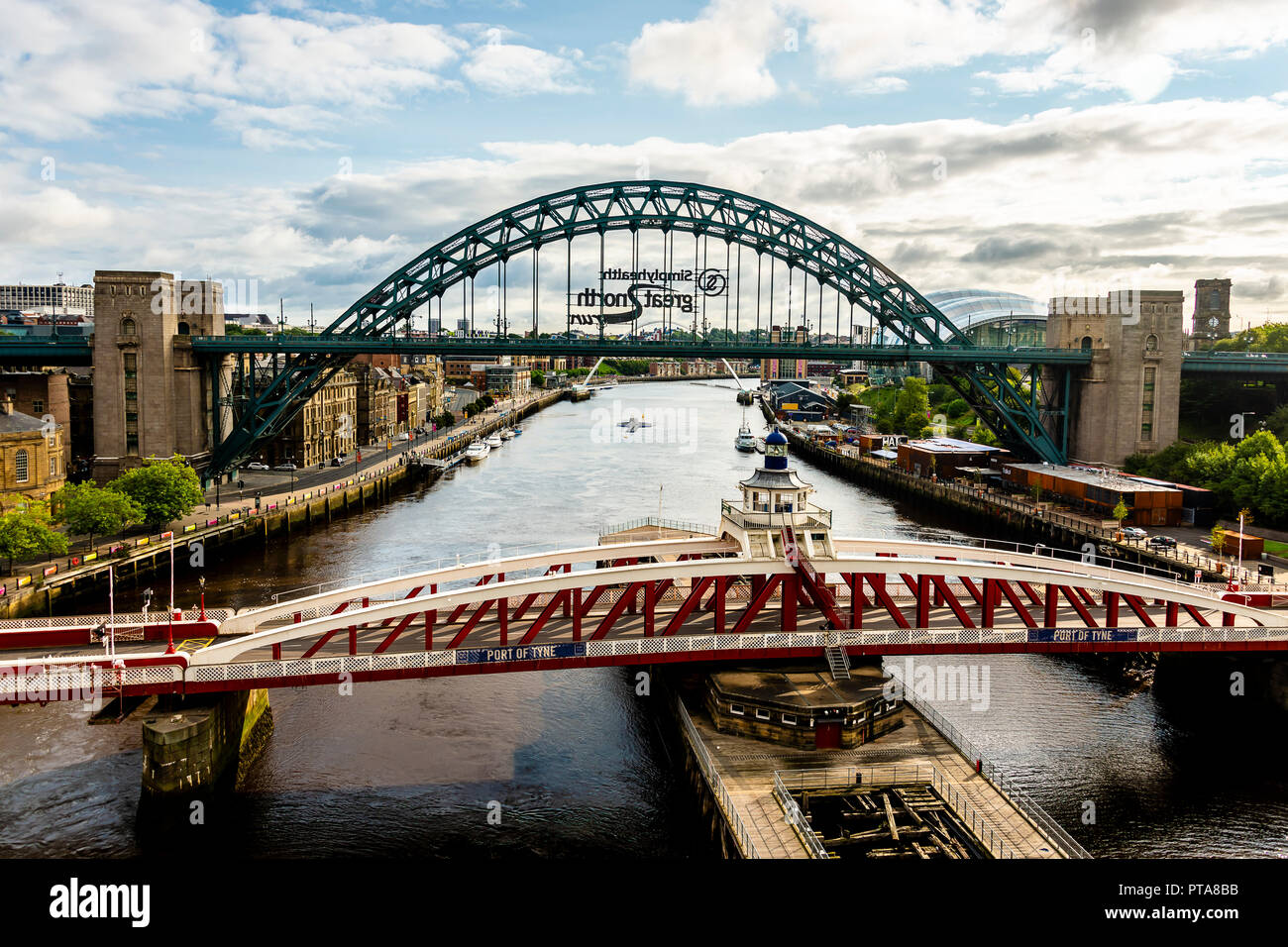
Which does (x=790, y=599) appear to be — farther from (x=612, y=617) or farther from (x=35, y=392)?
(x=35, y=392)

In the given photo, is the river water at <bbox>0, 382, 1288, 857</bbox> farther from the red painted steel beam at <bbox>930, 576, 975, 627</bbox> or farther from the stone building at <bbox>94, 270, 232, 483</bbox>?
the stone building at <bbox>94, 270, 232, 483</bbox>

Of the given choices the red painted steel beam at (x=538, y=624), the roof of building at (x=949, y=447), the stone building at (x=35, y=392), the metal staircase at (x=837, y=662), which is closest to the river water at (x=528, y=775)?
the red painted steel beam at (x=538, y=624)

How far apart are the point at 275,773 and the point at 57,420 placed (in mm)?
38042

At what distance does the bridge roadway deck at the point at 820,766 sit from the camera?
15727 mm

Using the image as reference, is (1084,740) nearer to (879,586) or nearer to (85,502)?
(879,586)

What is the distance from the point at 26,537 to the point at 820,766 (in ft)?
88.8

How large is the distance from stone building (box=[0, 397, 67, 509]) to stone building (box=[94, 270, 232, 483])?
7074 millimetres

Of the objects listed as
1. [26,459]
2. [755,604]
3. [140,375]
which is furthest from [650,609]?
[140,375]

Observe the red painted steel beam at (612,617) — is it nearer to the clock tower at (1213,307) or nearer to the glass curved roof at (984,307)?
the glass curved roof at (984,307)

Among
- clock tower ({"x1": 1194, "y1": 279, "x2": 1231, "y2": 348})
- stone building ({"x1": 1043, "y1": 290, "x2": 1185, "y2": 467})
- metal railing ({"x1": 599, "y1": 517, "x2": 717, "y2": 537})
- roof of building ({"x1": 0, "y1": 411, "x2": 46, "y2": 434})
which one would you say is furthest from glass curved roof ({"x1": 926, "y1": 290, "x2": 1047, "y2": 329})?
roof of building ({"x1": 0, "y1": 411, "x2": 46, "y2": 434})

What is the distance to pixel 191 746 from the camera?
18.1 m

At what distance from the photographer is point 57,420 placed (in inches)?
1956

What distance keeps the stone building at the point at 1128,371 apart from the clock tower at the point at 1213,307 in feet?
281
